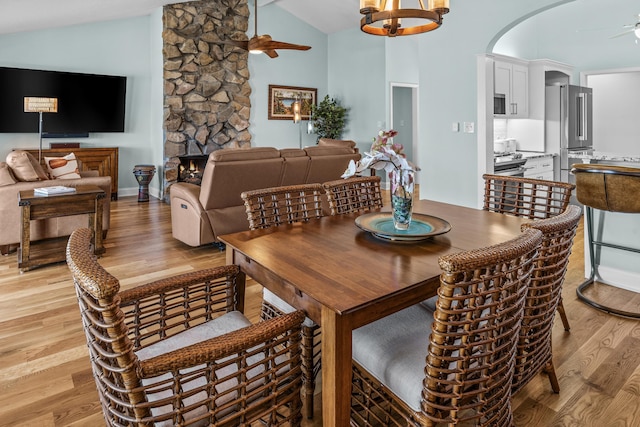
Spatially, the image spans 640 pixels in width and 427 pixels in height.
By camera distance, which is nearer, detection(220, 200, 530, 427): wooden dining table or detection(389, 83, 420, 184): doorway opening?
detection(220, 200, 530, 427): wooden dining table

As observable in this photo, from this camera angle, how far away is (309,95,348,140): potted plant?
8.48 m

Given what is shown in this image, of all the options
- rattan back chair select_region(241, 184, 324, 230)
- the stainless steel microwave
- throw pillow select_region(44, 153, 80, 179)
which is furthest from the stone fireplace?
rattan back chair select_region(241, 184, 324, 230)

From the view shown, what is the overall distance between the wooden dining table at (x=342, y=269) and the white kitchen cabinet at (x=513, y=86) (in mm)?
3710

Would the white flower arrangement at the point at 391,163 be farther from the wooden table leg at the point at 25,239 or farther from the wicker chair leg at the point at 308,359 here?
the wooden table leg at the point at 25,239

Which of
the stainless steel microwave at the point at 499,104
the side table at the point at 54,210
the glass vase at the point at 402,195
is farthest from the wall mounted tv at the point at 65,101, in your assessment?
the glass vase at the point at 402,195

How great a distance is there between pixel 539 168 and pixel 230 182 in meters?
4.19

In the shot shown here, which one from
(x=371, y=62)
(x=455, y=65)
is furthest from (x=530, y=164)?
(x=371, y=62)

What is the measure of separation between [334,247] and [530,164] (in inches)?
185

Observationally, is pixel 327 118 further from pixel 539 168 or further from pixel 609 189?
pixel 609 189

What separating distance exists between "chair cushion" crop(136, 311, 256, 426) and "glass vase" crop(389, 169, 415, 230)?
30.7 inches

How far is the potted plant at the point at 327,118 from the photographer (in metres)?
8.48

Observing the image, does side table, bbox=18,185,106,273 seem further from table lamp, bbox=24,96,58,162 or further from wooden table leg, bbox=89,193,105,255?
table lamp, bbox=24,96,58,162

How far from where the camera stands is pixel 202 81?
734 centimetres

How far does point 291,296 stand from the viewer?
4.67 feet
